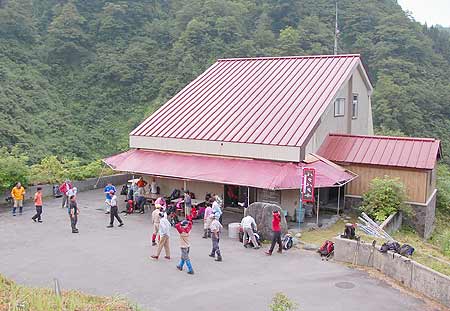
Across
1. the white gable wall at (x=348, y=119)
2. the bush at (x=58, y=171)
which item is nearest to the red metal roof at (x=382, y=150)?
the white gable wall at (x=348, y=119)

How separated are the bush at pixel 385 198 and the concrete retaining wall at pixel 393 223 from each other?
0.99 feet

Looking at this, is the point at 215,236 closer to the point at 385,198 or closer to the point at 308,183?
the point at 308,183

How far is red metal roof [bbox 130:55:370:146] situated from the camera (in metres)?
23.8

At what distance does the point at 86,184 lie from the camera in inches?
1152

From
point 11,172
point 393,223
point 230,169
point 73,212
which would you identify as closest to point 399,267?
point 393,223

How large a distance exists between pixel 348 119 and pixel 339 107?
1.59 m

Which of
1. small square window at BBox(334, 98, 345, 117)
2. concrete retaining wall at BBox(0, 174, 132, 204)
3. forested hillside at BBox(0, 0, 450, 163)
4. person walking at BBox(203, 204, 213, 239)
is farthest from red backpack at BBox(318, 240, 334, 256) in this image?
forested hillside at BBox(0, 0, 450, 163)

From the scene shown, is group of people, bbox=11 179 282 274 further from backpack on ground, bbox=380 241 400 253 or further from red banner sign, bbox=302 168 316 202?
backpack on ground, bbox=380 241 400 253

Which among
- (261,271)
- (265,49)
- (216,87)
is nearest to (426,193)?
(261,271)

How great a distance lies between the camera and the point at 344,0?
2537 inches

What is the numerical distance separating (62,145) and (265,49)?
79.8 feet

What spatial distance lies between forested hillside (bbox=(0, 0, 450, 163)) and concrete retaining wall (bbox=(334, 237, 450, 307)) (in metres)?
30.4

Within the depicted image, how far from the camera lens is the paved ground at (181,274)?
13.4 meters

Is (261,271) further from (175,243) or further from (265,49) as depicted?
(265,49)
